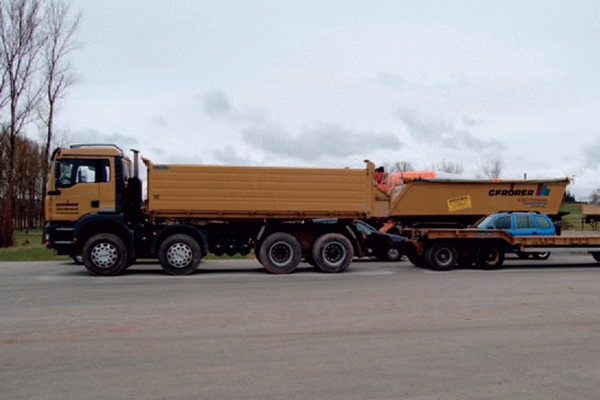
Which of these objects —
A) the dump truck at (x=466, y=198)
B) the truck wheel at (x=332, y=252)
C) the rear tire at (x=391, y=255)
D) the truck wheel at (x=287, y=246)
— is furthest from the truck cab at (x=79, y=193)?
the dump truck at (x=466, y=198)

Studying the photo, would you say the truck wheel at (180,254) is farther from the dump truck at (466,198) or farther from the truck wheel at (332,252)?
the dump truck at (466,198)

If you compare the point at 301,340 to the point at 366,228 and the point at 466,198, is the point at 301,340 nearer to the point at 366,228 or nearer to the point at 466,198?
the point at 366,228

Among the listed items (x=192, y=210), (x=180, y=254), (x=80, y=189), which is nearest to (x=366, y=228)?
(x=192, y=210)

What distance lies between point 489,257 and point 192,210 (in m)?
8.63

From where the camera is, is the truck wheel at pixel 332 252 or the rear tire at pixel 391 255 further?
the rear tire at pixel 391 255

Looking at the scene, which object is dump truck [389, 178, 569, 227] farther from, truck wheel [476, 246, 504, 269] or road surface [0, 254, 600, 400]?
road surface [0, 254, 600, 400]

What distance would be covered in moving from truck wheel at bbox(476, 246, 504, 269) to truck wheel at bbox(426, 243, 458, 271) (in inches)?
32.5

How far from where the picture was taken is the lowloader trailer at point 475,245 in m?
17.2

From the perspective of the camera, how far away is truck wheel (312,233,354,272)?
655 inches

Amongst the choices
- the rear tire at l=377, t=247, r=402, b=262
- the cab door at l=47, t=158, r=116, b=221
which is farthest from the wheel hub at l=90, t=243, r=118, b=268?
the rear tire at l=377, t=247, r=402, b=262

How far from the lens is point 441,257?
1736 cm

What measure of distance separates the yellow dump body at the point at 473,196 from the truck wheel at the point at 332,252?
420cm

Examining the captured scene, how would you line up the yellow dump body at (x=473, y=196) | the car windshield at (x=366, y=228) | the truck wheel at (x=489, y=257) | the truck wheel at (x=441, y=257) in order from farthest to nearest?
the yellow dump body at (x=473, y=196) → the car windshield at (x=366, y=228) → the truck wheel at (x=489, y=257) → the truck wheel at (x=441, y=257)

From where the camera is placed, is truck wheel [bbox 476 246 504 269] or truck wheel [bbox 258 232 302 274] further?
truck wheel [bbox 476 246 504 269]
